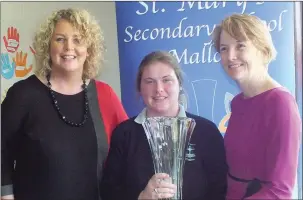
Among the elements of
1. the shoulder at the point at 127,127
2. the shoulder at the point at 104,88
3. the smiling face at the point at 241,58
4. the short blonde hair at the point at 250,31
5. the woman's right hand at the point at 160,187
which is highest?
the short blonde hair at the point at 250,31

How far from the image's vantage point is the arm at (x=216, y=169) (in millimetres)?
950

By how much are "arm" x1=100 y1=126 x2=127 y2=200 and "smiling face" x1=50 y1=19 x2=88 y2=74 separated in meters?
0.20

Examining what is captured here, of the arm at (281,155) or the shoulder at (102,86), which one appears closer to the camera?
the arm at (281,155)

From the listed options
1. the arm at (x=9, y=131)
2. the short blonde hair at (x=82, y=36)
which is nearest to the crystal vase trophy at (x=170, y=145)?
the short blonde hair at (x=82, y=36)

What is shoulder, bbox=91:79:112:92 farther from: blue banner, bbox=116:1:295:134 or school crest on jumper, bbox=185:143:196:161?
school crest on jumper, bbox=185:143:196:161

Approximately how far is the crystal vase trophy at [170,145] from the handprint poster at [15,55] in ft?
1.19

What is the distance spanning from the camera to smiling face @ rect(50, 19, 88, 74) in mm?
984

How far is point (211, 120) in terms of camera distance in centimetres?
99

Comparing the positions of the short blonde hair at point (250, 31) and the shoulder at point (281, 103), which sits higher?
the short blonde hair at point (250, 31)

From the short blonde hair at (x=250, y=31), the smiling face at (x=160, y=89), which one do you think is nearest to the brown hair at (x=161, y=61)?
the smiling face at (x=160, y=89)

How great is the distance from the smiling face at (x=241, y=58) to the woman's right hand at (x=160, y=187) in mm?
294

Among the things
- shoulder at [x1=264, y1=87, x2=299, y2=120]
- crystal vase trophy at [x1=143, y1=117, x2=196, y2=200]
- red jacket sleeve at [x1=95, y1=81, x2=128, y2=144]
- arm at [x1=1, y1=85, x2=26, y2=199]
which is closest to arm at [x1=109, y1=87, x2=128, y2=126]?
red jacket sleeve at [x1=95, y1=81, x2=128, y2=144]

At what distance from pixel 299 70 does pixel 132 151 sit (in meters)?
0.45

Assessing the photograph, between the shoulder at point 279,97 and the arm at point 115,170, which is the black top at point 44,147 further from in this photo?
the shoulder at point 279,97
